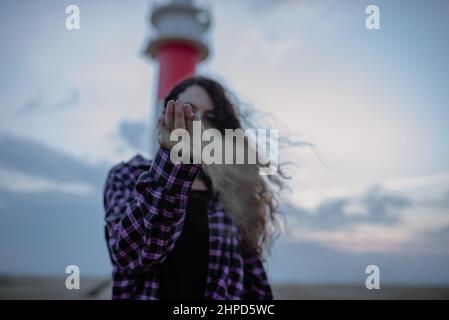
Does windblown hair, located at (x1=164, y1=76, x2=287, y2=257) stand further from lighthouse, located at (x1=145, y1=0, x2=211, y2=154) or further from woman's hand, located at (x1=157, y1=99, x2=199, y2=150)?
lighthouse, located at (x1=145, y1=0, x2=211, y2=154)

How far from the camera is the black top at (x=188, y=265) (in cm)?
115

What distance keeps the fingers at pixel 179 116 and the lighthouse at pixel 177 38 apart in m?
6.15

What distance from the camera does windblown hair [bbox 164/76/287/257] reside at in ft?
4.45

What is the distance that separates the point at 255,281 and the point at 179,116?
0.79m

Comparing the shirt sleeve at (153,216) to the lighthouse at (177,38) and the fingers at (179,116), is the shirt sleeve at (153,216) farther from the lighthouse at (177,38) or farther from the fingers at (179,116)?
the lighthouse at (177,38)

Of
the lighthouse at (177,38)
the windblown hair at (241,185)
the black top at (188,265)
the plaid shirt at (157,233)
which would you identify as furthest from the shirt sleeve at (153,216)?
the lighthouse at (177,38)

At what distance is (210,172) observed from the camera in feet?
4.19

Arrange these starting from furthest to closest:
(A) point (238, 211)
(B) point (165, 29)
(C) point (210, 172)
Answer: (B) point (165, 29) < (A) point (238, 211) < (C) point (210, 172)

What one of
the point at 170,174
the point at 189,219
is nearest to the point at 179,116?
the point at 170,174

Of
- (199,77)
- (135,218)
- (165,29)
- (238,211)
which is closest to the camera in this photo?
(135,218)

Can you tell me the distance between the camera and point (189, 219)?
4.03 feet
